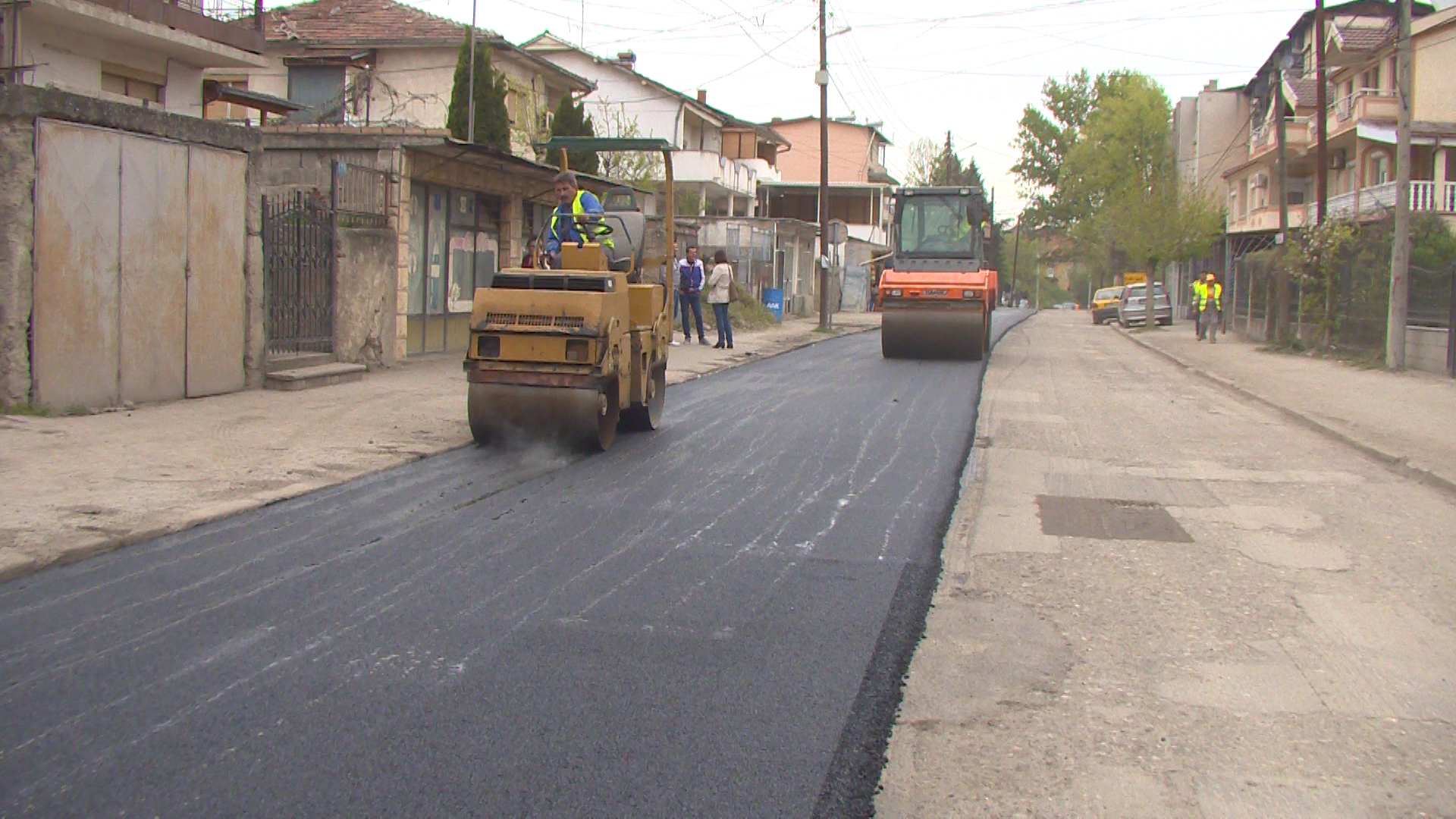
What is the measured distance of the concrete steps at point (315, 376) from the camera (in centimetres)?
1323

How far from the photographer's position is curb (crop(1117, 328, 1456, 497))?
9680 millimetres

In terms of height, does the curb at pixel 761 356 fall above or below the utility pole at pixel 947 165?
below

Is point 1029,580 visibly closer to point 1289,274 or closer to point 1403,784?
point 1403,784

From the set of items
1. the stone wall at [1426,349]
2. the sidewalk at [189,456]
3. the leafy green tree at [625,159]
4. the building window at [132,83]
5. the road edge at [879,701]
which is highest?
the leafy green tree at [625,159]

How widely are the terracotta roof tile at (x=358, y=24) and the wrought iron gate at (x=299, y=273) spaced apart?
595 inches

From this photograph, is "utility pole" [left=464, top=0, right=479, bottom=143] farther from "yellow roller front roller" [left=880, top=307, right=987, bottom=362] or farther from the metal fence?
the metal fence

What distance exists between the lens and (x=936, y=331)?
811 inches

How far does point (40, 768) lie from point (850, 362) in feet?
57.1

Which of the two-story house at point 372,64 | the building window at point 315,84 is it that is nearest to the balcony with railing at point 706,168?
the two-story house at point 372,64

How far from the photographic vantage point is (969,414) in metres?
13.3

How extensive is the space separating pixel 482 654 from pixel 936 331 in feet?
54.1

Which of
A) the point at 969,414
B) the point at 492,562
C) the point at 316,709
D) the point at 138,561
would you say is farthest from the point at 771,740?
Result: the point at 969,414

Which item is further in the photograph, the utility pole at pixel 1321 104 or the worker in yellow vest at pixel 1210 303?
the worker in yellow vest at pixel 1210 303

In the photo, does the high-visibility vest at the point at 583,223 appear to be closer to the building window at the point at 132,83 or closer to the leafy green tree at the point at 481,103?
the building window at the point at 132,83
